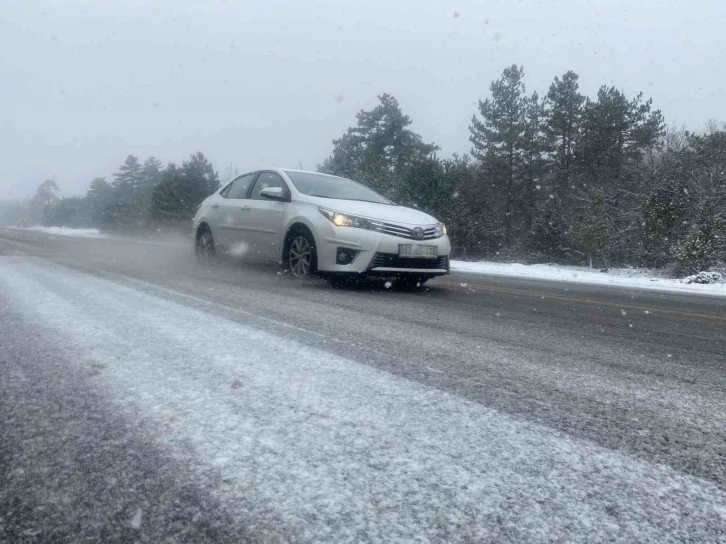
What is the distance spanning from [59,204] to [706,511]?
85.3m

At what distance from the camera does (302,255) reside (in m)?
6.80

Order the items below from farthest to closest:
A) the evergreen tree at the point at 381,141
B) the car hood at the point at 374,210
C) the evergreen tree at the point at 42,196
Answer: the evergreen tree at the point at 42,196
the evergreen tree at the point at 381,141
the car hood at the point at 374,210

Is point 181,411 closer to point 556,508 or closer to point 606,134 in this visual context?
point 556,508

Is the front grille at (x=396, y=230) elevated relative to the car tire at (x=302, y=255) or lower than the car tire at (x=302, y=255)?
elevated

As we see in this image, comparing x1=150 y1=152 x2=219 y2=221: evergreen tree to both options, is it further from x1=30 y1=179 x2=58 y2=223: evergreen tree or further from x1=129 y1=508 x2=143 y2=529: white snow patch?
x1=30 y1=179 x2=58 y2=223: evergreen tree

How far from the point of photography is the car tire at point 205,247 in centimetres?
864

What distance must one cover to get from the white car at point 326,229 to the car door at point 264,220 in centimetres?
1

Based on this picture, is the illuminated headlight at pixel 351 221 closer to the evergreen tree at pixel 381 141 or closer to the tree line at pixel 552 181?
the tree line at pixel 552 181

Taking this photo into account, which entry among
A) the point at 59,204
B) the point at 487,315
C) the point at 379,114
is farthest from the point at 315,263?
the point at 59,204

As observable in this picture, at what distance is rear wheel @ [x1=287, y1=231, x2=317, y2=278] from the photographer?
21.6ft

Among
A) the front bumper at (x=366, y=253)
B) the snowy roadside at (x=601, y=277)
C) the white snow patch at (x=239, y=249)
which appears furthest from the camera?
the snowy roadside at (x=601, y=277)

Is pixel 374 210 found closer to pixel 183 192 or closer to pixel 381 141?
pixel 183 192

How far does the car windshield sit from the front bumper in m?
0.89

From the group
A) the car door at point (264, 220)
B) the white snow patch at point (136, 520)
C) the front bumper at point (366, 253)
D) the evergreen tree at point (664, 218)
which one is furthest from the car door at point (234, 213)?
the evergreen tree at point (664, 218)
